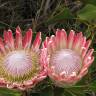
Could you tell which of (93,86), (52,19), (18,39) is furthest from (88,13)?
(18,39)

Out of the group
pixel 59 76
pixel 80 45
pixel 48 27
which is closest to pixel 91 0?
pixel 48 27

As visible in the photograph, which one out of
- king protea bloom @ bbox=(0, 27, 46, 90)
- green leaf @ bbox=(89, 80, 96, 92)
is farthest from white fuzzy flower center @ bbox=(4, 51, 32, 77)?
green leaf @ bbox=(89, 80, 96, 92)

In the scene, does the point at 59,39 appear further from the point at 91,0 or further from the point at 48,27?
the point at 48,27

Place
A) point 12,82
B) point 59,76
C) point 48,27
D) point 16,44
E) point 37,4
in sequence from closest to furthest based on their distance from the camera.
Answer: point 59,76 → point 12,82 → point 16,44 → point 48,27 → point 37,4

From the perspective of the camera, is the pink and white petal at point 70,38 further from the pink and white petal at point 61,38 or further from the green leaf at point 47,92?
the green leaf at point 47,92

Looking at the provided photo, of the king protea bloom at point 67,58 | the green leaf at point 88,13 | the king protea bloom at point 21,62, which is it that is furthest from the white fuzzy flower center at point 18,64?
the green leaf at point 88,13

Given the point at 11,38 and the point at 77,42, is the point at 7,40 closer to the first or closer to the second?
the point at 11,38

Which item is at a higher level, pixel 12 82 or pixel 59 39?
pixel 59 39
